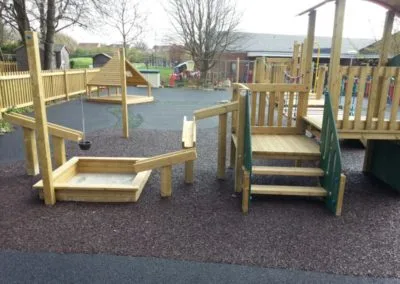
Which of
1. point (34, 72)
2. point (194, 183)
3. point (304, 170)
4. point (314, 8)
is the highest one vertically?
point (314, 8)

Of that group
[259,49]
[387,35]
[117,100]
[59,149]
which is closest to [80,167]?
[59,149]

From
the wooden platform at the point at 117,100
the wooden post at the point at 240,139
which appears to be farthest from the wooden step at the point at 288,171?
the wooden platform at the point at 117,100

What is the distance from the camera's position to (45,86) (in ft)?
45.3

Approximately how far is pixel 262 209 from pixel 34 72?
315cm

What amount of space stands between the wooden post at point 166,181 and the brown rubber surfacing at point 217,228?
113 mm

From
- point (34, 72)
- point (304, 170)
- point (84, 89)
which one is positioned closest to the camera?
point (34, 72)

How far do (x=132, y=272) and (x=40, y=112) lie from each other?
224cm

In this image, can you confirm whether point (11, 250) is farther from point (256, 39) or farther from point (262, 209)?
point (256, 39)

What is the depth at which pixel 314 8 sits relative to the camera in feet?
17.4

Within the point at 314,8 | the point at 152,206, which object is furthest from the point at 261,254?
the point at 314,8

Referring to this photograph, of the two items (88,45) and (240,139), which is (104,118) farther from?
(88,45)

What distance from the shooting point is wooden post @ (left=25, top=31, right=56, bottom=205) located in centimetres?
371

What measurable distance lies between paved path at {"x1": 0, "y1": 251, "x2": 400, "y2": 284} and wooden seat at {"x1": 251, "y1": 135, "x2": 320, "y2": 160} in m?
1.95

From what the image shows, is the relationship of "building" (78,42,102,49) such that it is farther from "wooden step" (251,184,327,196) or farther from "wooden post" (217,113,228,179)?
"wooden step" (251,184,327,196)
